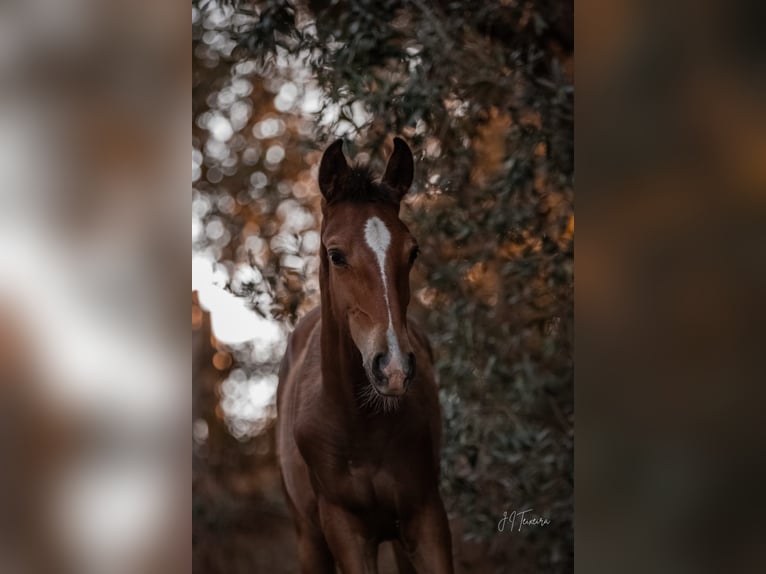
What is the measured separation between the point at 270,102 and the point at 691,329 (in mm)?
1136

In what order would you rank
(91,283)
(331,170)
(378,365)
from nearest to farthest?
(91,283), (378,365), (331,170)

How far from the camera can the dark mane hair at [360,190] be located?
2105 mm

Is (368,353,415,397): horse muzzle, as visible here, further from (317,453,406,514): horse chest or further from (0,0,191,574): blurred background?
(0,0,191,574): blurred background

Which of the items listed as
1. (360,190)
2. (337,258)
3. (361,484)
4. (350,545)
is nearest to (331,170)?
(360,190)

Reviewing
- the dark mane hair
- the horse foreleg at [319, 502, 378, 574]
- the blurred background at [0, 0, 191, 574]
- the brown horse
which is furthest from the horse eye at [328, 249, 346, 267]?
the horse foreleg at [319, 502, 378, 574]

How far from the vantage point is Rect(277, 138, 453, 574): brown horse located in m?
2.08

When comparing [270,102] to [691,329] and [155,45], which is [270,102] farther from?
[691,329]

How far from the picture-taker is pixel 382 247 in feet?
6.73

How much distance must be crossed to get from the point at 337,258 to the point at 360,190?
0.61 ft

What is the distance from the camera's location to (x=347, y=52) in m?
2.18

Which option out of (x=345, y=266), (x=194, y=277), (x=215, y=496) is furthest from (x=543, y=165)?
(x=215, y=496)

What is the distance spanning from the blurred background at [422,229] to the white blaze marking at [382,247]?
4.1 inches

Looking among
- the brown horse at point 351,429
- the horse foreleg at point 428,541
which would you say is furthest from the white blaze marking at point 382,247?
the horse foreleg at point 428,541

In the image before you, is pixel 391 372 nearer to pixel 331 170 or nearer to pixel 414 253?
pixel 414 253
